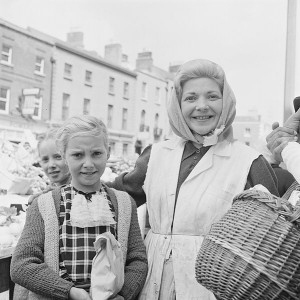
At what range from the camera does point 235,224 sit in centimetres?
80

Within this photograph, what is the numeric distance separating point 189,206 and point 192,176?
10cm

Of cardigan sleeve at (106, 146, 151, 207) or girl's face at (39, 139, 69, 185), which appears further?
girl's face at (39, 139, 69, 185)

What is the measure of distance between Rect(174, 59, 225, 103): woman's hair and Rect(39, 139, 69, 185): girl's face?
0.60 metres

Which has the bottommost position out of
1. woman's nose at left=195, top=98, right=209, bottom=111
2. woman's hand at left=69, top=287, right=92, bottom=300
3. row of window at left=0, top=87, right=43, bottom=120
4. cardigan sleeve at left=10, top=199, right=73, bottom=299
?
woman's hand at left=69, top=287, right=92, bottom=300

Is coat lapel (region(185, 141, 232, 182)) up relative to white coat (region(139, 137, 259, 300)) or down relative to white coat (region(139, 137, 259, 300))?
Result: up

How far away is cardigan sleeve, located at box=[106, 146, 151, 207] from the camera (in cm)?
141

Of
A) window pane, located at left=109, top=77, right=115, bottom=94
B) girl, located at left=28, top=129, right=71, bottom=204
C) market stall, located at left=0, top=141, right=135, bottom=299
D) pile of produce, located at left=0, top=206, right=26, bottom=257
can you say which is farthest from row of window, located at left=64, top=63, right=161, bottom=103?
girl, located at left=28, top=129, right=71, bottom=204

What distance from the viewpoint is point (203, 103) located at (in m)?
1.28

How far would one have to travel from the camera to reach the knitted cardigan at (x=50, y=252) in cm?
108

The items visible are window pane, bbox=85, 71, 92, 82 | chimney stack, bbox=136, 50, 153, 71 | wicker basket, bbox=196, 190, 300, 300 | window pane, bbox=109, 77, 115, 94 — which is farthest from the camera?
chimney stack, bbox=136, 50, 153, 71

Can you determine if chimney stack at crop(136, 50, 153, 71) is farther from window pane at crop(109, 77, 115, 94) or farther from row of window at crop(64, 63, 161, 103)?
window pane at crop(109, 77, 115, 94)

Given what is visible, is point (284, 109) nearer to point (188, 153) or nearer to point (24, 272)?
point (188, 153)

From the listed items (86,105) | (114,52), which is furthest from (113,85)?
(114,52)

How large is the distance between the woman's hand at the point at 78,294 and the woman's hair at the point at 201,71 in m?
0.69
